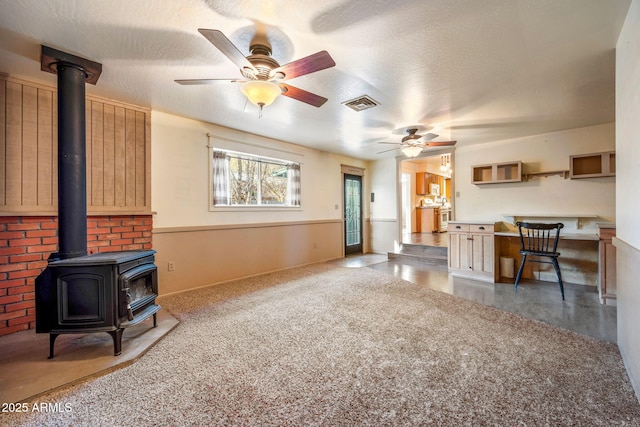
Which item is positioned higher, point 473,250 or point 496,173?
point 496,173

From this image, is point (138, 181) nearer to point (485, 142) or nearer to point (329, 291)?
point (329, 291)

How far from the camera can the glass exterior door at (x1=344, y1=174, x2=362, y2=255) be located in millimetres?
6676

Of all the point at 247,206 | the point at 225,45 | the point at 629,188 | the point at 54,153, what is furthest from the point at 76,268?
the point at 629,188

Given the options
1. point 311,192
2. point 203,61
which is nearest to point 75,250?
point 203,61

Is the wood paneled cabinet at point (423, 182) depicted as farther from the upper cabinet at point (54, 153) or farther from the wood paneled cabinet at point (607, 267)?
the upper cabinet at point (54, 153)

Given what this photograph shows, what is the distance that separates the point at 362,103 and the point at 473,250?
304 centimetres

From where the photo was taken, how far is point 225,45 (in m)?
1.72

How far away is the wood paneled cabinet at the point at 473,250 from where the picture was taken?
4.25 metres

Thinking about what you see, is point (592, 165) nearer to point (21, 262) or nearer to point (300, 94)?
point (300, 94)

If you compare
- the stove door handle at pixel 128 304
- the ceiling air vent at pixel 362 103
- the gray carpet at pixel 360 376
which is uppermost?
the ceiling air vent at pixel 362 103

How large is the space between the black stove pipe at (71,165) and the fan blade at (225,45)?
149cm

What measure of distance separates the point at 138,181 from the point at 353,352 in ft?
10.5

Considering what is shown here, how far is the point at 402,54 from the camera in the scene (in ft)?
7.47

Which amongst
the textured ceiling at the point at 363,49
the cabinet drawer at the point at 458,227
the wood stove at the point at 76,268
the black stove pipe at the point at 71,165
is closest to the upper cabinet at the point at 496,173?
the cabinet drawer at the point at 458,227
